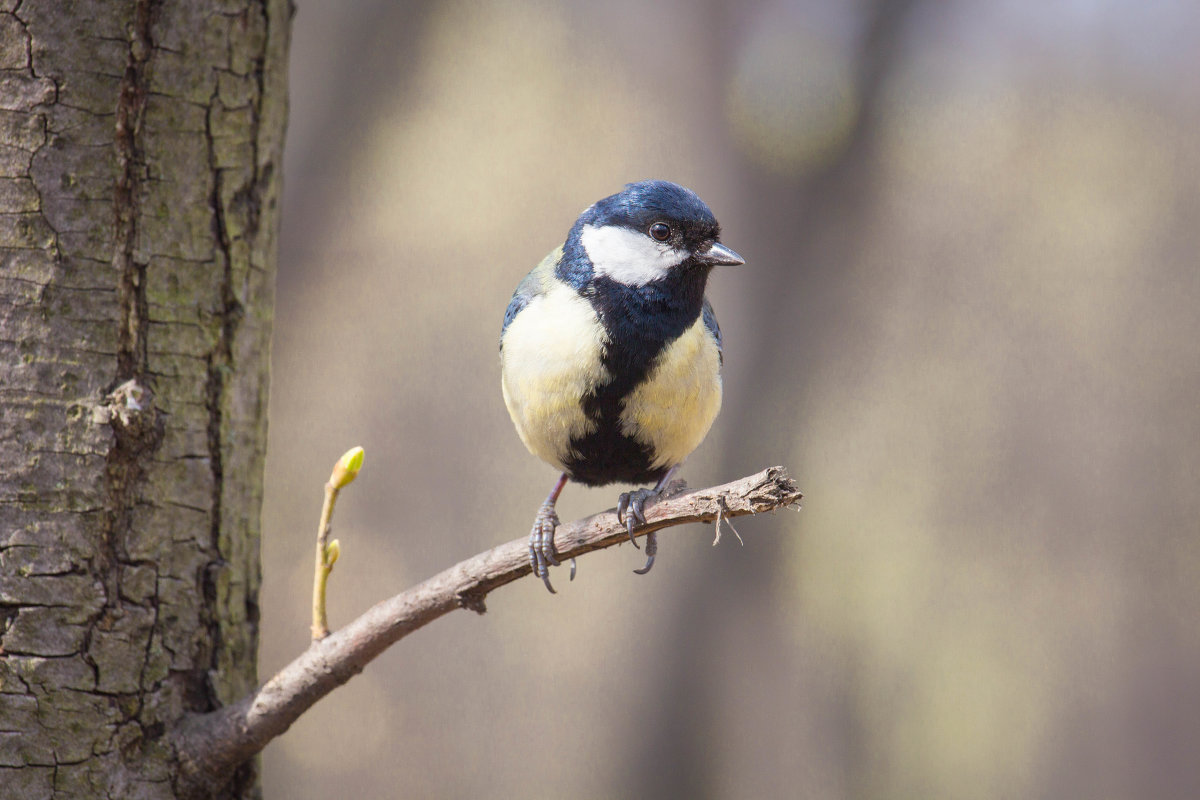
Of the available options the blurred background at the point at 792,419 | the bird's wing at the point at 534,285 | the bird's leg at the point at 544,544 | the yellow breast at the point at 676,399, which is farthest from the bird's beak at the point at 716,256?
the blurred background at the point at 792,419

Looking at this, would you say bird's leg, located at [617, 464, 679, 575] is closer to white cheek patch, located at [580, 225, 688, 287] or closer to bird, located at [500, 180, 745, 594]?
bird, located at [500, 180, 745, 594]

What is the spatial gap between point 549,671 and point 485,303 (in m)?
1.56

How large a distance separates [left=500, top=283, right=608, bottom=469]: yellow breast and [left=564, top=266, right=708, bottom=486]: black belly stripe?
0.05ft

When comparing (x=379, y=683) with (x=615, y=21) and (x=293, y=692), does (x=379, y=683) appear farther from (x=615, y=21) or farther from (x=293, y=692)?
(x=615, y=21)

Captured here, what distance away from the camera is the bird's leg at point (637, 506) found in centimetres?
127

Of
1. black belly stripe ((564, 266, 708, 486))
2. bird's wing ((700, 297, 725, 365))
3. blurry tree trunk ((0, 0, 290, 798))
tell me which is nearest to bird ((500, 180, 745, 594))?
black belly stripe ((564, 266, 708, 486))

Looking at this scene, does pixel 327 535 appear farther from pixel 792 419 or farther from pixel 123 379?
pixel 792 419

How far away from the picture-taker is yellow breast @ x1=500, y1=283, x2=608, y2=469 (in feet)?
4.65

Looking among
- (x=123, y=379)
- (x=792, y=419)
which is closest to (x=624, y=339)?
(x=123, y=379)

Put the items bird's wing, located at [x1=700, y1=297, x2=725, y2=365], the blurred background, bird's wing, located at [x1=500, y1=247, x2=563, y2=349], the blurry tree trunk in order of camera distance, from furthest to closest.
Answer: the blurred background < bird's wing, located at [x1=700, y1=297, x2=725, y2=365] < bird's wing, located at [x1=500, y1=247, x2=563, y2=349] < the blurry tree trunk

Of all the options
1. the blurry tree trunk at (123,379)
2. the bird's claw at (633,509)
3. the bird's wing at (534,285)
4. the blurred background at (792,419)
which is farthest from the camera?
the blurred background at (792,419)

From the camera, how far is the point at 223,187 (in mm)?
1556

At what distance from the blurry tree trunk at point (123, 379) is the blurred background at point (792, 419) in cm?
212

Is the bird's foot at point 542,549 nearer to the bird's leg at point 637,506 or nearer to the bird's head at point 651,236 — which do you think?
the bird's leg at point 637,506
